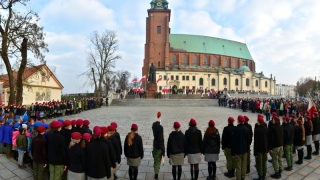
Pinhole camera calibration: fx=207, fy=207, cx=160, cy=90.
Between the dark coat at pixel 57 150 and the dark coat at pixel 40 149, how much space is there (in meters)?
0.23

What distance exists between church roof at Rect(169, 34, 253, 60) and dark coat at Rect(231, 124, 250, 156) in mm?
74654

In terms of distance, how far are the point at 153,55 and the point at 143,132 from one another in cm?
5860

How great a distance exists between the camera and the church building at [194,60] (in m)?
68.5

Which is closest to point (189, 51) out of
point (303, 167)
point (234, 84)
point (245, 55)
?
point (234, 84)

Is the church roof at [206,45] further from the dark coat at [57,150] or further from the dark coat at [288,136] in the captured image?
the dark coat at [57,150]

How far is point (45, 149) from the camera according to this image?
4.98 m

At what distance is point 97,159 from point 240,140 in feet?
12.0

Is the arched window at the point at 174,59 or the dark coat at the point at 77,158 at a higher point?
the arched window at the point at 174,59

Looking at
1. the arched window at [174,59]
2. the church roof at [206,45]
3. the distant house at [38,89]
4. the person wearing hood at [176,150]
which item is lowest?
the person wearing hood at [176,150]

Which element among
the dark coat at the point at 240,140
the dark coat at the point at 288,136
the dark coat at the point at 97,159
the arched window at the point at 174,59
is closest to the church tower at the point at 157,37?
the arched window at the point at 174,59

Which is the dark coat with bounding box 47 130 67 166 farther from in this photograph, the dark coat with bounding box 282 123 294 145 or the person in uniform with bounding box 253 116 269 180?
the dark coat with bounding box 282 123 294 145

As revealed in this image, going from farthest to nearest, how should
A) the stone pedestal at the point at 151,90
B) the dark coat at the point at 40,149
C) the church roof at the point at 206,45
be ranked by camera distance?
the church roof at the point at 206,45, the stone pedestal at the point at 151,90, the dark coat at the point at 40,149

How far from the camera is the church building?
68500mm

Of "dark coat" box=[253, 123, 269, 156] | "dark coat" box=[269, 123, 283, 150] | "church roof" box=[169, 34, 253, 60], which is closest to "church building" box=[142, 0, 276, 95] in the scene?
"church roof" box=[169, 34, 253, 60]
